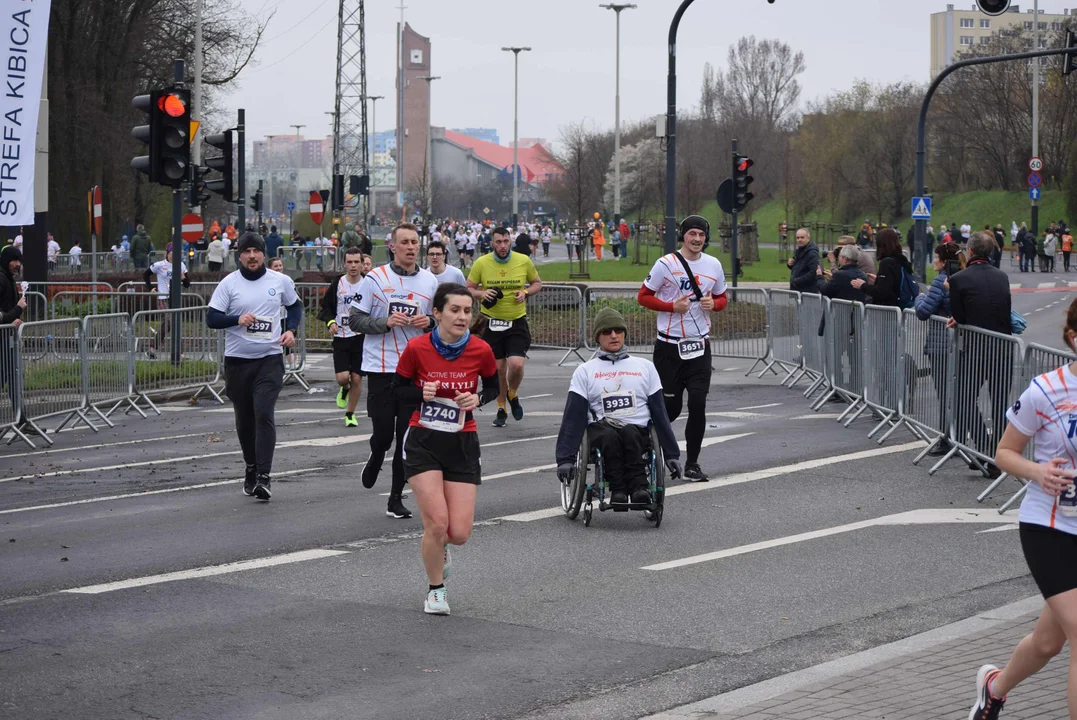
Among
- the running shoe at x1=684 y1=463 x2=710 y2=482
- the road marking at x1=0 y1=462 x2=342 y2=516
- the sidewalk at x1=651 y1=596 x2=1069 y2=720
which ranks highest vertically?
the running shoe at x1=684 y1=463 x2=710 y2=482

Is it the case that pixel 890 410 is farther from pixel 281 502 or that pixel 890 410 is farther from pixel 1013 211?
pixel 1013 211

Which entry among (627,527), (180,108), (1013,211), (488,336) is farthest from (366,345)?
(1013,211)

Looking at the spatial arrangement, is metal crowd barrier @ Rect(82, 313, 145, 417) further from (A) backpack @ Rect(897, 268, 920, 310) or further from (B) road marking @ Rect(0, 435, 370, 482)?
(A) backpack @ Rect(897, 268, 920, 310)

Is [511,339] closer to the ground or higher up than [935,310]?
closer to the ground

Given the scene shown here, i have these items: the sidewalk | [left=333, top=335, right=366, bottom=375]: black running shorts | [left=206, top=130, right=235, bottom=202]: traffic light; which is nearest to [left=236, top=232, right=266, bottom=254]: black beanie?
[left=333, top=335, right=366, bottom=375]: black running shorts

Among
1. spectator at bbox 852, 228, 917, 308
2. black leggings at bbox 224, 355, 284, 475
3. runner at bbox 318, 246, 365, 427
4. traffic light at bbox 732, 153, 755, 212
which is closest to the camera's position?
black leggings at bbox 224, 355, 284, 475

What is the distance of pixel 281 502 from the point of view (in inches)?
453

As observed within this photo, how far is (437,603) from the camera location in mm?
7645

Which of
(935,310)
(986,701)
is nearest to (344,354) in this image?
(935,310)

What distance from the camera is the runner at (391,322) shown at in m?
10.6

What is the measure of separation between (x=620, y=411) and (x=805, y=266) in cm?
1078

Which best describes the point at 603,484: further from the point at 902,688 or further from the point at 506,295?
the point at 506,295

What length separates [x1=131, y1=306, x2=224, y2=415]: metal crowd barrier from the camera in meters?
18.9

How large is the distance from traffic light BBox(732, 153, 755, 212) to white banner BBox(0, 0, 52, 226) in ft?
54.3
